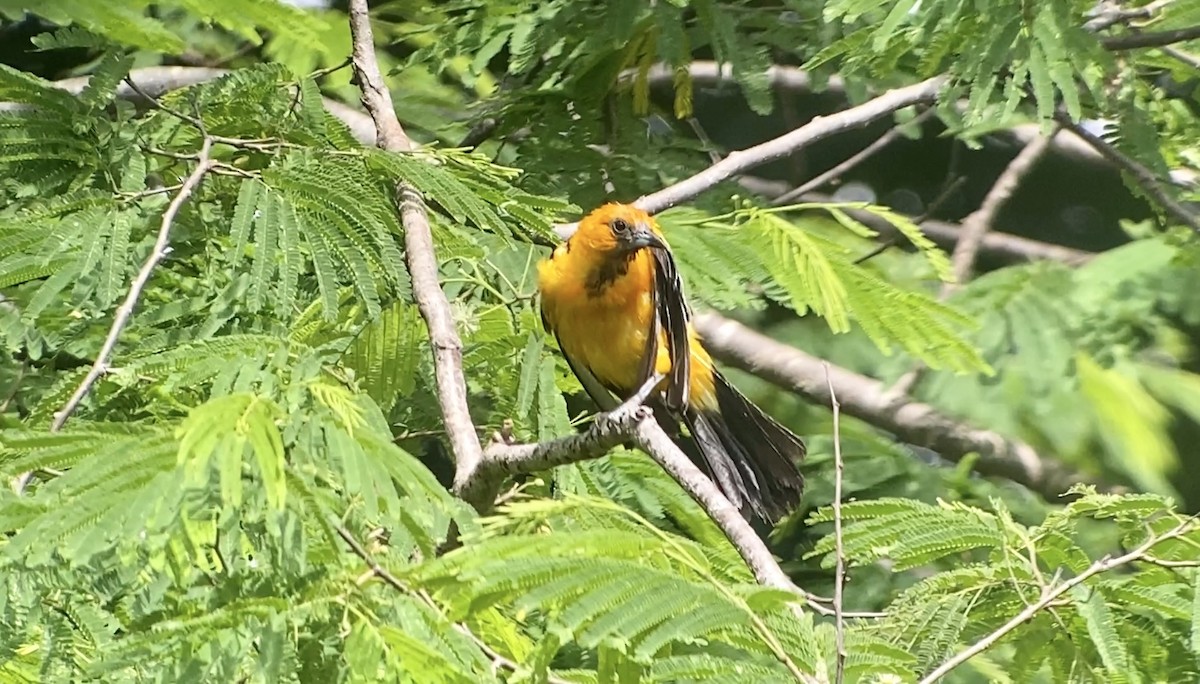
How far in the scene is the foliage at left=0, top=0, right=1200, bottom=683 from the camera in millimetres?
1438

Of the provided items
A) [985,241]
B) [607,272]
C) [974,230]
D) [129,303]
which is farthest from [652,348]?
[985,241]

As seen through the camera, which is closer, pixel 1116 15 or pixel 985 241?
pixel 1116 15

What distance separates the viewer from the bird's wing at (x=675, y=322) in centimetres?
278

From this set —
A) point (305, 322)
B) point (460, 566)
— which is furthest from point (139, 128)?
point (460, 566)

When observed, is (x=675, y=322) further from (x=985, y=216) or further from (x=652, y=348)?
(x=985, y=216)

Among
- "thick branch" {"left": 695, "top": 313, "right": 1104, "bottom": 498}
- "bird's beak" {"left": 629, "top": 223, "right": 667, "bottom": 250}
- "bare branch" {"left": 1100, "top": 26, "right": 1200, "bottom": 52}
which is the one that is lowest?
"thick branch" {"left": 695, "top": 313, "right": 1104, "bottom": 498}

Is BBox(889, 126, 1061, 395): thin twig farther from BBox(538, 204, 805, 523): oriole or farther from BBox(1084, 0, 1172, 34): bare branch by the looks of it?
BBox(538, 204, 805, 523): oriole

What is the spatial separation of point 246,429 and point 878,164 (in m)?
6.06

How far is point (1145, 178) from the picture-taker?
11.4ft

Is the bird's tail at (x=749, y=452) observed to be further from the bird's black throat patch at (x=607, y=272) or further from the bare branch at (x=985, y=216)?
the bare branch at (x=985, y=216)

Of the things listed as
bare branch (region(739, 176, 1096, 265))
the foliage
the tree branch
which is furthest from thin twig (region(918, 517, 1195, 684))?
bare branch (region(739, 176, 1096, 265))

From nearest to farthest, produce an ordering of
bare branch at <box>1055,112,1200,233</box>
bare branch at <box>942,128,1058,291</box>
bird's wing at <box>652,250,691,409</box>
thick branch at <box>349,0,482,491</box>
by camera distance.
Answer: thick branch at <box>349,0,482,491</box> → bird's wing at <box>652,250,691,409</box> → bare branch at <box>1055,112,1200,233</box> → bare branch at <box>942,128,1058,291</box>

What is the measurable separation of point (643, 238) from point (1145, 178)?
1.62 metres

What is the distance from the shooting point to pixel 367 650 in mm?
1398
